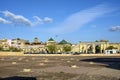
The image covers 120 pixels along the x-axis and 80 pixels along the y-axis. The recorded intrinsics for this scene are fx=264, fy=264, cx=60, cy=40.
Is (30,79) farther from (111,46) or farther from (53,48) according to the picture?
(111,46)

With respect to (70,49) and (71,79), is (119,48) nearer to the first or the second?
(70,49)

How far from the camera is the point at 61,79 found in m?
18.7

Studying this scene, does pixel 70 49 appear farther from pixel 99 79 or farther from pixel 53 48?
pixel 99 79

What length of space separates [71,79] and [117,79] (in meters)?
3.31

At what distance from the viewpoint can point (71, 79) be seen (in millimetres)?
18875

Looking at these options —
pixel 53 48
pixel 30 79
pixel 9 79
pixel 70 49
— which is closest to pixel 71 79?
pixel 30 79

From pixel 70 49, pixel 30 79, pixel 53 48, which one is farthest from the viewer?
pixel 70 49

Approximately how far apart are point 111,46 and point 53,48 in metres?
44.2

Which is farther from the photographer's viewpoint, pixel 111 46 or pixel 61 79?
pixel 111 46

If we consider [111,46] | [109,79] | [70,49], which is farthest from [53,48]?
[109,79]

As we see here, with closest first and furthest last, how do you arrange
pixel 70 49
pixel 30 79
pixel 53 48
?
pixel 30 79 → pixel 53 48 → pixel 70 49

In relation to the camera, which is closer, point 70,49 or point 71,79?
point 71,79

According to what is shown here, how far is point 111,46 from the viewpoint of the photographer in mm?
196375

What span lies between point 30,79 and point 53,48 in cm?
16728
